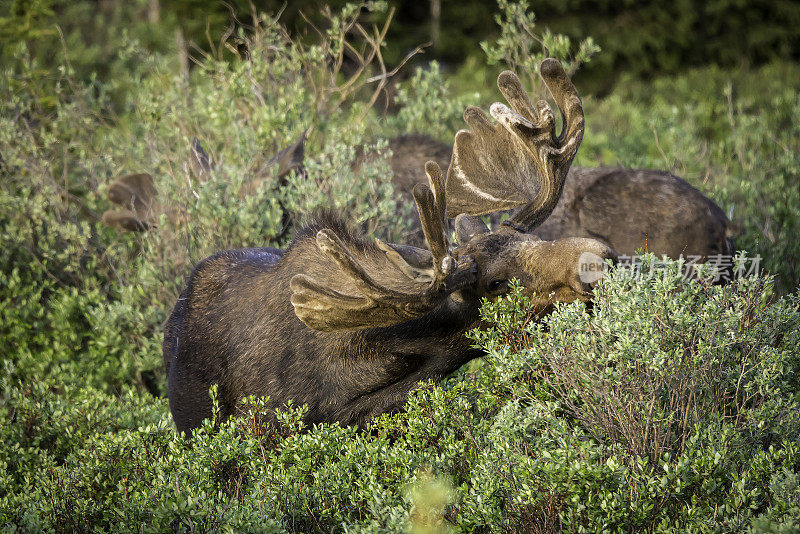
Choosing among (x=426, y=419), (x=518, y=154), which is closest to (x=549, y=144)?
(x=518, y=154)

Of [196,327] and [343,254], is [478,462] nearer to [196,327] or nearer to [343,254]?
[343,254]

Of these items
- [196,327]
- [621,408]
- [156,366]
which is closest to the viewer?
[621,408]

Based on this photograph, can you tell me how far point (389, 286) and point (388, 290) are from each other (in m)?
0.18

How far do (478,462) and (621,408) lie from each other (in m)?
0.69

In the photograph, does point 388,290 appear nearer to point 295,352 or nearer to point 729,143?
point 295,352

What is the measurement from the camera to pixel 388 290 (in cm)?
364

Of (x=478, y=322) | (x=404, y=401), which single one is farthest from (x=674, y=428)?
(x=404, y=401)

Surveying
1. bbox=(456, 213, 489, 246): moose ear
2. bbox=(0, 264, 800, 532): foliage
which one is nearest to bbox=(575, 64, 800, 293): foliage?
bbox=(456, 213, 489, 246): moose ear

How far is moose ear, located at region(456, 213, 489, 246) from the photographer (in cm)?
439

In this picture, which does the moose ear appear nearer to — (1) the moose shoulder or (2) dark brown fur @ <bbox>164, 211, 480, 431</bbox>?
(1) the moose shoulder

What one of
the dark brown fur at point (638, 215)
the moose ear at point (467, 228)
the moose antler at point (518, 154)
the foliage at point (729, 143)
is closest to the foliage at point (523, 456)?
the moose ear at point (467, 228)

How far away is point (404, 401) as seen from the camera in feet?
13.7

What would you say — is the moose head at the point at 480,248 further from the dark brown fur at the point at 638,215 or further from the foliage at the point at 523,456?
the dark brown fur at the point at 638,215

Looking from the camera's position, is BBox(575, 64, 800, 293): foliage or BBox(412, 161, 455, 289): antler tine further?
BBox(575, 64, 800, 293): foliage
